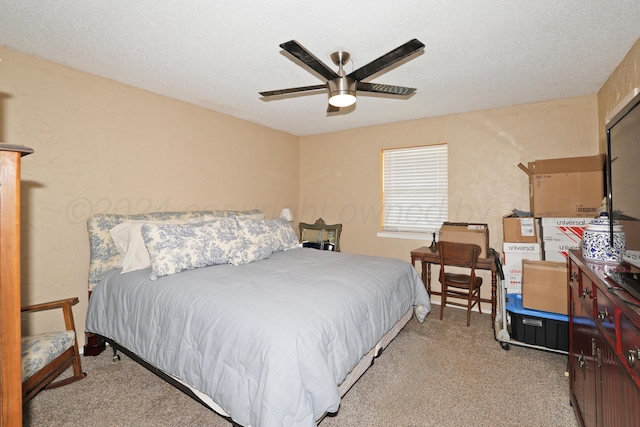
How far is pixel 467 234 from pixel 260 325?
2.73 m

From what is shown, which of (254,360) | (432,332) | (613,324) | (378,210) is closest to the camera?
(613,324)

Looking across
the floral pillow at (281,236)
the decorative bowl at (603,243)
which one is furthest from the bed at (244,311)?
the decorative bowl at (603,243)

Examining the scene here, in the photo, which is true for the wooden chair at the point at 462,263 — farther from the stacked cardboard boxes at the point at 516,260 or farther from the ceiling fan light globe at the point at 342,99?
the ceiling fan light globe at the point at 342,99

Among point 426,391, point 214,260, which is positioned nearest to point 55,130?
point 214,260

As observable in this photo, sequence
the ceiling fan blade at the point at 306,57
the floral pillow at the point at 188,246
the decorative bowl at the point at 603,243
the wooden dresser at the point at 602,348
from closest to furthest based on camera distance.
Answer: the wooden dresser at the point at 602,348
the decorative bowl at the point at 603,243
the ceiling fan blade at the point at 306,57
the floral pillow at the point at 188,246

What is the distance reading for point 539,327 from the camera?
2.43 m

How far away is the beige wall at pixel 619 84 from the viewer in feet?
6.95

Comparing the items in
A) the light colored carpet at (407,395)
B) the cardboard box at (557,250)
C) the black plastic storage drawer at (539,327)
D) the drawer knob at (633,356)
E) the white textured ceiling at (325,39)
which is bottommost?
the light colored carpet at (407,395)

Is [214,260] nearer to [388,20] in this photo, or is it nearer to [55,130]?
[55,130]

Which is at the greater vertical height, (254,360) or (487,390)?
(254,360)

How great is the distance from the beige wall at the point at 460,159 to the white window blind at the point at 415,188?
111 millimetres

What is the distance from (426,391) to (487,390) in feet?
1.39

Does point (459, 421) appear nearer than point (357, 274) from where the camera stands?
Yes

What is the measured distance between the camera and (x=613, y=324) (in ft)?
3.47
